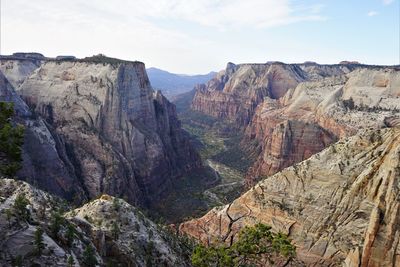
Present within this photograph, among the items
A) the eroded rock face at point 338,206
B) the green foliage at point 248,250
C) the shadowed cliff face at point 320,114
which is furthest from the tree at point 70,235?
the shadowed cliff face at point 320,114

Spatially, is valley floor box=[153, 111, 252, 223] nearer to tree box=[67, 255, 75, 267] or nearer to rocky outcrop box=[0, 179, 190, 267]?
rocky outcrop box=[0, 179, 190, 267]

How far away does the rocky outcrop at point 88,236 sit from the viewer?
2258cm

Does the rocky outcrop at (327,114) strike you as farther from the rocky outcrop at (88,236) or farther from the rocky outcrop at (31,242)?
the rocky outcrop at (31,242)

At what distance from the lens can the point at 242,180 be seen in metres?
113

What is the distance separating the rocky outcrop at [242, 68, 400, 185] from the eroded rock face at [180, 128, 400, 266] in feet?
144

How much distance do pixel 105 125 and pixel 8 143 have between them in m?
60.0

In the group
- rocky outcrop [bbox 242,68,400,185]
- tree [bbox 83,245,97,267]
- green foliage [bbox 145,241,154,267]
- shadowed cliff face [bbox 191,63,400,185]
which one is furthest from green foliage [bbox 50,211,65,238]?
shadowed cliff face [bbox 191,63,400,185]

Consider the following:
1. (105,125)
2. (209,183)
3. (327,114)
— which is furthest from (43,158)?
(327,114)

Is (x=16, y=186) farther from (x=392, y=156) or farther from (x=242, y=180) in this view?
(x=242, y=180)

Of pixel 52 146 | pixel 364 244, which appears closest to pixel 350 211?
pixel 364 244

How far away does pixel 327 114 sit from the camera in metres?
110

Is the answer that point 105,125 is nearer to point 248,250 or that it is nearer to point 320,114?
point 320,114

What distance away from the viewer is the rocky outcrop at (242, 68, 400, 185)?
330 ft

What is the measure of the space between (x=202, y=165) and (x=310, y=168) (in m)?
71.2
